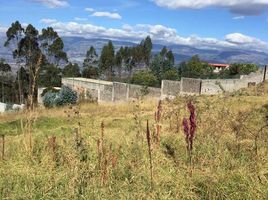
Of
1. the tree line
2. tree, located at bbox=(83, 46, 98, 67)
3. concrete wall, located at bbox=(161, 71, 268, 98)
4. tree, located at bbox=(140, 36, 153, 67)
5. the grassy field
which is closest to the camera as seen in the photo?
the grassy field

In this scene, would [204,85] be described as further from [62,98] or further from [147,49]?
[147,49]

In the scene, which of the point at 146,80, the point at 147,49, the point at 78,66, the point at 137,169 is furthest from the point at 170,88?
the point at 147,49

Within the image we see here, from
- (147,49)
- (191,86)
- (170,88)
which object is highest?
(147,49)

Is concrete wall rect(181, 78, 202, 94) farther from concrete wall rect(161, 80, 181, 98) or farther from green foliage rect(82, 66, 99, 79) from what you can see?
green foliage rect(82, 66, 99, 79)

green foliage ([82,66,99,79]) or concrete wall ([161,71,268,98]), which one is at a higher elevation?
concrete wall ([161,71,268,98])

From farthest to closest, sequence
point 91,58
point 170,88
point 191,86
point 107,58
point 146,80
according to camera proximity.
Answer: point 91,58
point 107,58
point 146,80
point 170,88
point 191,86

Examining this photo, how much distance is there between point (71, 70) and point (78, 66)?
449cm

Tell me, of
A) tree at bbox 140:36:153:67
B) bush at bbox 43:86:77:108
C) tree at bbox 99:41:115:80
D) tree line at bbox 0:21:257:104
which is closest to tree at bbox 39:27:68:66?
tree line at bbox 0:21:257:104

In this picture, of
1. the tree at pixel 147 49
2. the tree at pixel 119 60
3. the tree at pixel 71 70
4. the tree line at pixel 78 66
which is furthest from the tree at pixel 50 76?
the tree at pixel 147 49

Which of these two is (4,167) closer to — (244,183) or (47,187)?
(47,187)

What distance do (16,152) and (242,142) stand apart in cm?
278

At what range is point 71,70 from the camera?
2379 inches

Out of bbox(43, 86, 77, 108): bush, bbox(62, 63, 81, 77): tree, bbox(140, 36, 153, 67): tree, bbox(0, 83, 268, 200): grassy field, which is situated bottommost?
bbox(43, 86, 77, 108): bush

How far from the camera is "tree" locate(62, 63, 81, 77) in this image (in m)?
59.2
